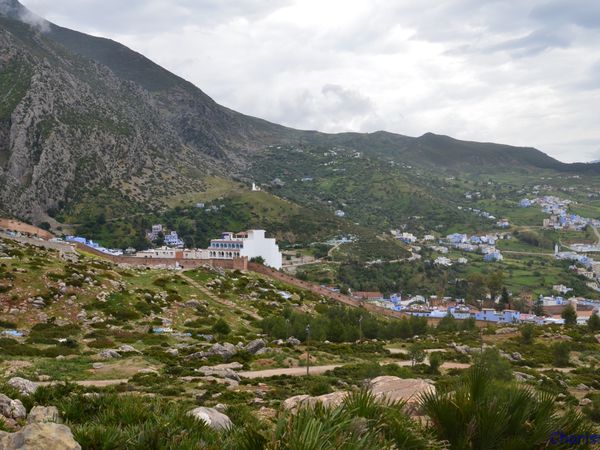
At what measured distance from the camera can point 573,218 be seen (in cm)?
16975

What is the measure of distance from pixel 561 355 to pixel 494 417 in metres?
33.0

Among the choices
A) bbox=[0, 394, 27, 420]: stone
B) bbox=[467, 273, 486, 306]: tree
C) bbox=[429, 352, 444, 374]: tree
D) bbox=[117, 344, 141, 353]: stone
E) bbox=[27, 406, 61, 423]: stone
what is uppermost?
bbox=[27, 406, 61, 423]: stone

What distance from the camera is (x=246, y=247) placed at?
7088 centimetres

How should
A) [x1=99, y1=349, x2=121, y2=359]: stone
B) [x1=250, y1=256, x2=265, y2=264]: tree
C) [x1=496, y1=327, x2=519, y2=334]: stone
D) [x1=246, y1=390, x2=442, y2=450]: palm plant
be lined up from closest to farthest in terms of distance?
[x1=246, y1=390, x2=442, y2=450]: palm plant < [x1=99, y1=349, x2=121, y2=359]: stone < [x1=496, y1=327, x2=519, y2=334]: stone < [x1=250, y1=256, x2=265, y2=264]: tree

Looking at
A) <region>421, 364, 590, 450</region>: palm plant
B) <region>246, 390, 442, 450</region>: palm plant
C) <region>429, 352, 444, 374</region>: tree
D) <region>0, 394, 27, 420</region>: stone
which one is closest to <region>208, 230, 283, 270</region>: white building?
<region>429, 352, 444, 374</region>: tree

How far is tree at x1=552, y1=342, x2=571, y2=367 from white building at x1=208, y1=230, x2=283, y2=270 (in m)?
44.6

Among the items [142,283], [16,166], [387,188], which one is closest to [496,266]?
[387,188]

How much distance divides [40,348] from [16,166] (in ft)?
268

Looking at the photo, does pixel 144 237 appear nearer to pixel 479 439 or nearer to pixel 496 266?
pixel 496 266

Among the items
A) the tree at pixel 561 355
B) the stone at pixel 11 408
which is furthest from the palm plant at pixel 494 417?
the tree at pixel 561 355

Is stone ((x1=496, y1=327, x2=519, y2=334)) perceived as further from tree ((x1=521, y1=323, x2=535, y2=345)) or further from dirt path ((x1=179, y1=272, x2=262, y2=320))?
dirt path ((x1=179, y1=272, x2=262, y2=320))

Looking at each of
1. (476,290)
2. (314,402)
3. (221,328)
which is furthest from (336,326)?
(476,290)

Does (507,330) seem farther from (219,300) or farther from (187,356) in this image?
(187,356)

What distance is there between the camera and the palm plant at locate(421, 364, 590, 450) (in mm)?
4281
